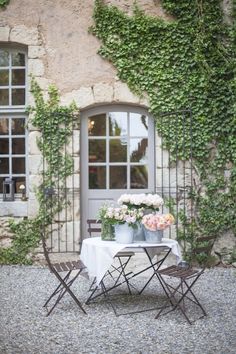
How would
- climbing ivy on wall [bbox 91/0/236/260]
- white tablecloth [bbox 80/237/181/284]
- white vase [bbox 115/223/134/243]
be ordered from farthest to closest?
climbing ivy on wall [bbox 91/0/236/260], white vase [bbox 115/223/134/243], white tablecloth [bbox 80/237/181/284]

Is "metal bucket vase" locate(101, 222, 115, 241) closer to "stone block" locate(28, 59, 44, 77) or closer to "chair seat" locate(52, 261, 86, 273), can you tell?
"chair seat" locate(52, 261, 86, 273)

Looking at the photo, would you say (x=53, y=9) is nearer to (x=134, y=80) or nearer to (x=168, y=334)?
(x=134, y=80)

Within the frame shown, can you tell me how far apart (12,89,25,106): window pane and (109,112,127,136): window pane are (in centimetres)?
134

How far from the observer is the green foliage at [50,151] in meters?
7.61

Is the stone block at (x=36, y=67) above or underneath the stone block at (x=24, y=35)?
underneath

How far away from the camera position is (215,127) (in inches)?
294

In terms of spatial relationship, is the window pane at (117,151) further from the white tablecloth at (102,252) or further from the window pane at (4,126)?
the white tablecloth at (102,252)

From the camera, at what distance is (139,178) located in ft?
25.9

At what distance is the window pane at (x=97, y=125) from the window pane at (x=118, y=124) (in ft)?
0.34

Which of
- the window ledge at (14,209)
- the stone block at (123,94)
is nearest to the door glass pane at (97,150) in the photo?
the stone block at (123,94)

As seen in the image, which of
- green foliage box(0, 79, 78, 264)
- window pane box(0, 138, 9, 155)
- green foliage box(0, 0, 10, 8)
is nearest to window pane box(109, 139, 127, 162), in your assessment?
green foliage box(0, 79, 78, 264)

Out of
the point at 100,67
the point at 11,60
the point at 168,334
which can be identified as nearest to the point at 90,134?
the point at 100,67

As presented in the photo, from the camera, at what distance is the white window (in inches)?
313

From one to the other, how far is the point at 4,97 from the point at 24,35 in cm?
97
